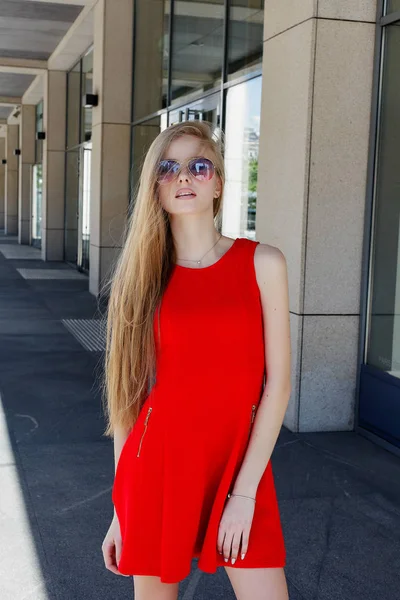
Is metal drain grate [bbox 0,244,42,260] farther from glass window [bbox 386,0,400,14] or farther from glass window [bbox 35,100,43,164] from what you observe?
glass window [bbox 386,0,400,14]

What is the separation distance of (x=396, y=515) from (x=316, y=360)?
1594 mm

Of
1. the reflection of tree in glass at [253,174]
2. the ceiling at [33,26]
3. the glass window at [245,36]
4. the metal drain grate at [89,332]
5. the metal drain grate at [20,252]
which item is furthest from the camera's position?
the metal drain grate at [20,252]

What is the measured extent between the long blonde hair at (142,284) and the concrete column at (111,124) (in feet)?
34.6

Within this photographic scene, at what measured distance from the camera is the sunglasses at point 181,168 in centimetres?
203

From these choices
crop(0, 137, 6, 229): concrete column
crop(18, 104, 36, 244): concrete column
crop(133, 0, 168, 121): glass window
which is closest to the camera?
crop(133, 0, 168, 121): glass window

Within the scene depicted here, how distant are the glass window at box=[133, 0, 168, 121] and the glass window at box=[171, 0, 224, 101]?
0.48 meters

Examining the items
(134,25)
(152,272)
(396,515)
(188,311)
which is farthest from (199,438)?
(134,25)

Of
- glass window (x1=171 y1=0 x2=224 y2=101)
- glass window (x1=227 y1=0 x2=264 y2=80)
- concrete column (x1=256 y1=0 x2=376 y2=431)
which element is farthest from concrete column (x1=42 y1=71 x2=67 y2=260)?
concrete column (x1=256 y1=0 x2=376 y2=431)

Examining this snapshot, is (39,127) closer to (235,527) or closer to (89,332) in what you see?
(89,332)

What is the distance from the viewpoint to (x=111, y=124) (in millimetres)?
13008

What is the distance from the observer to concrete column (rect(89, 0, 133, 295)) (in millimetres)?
12641

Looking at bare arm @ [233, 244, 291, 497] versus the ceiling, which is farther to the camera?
the ceiling

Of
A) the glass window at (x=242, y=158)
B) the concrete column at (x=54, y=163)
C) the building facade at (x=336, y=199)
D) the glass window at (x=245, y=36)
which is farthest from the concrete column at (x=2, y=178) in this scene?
the building facade at (x=336, y=199)

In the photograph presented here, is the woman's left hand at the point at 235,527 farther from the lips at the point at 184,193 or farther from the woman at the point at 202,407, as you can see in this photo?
the lips at the point at 184,193
